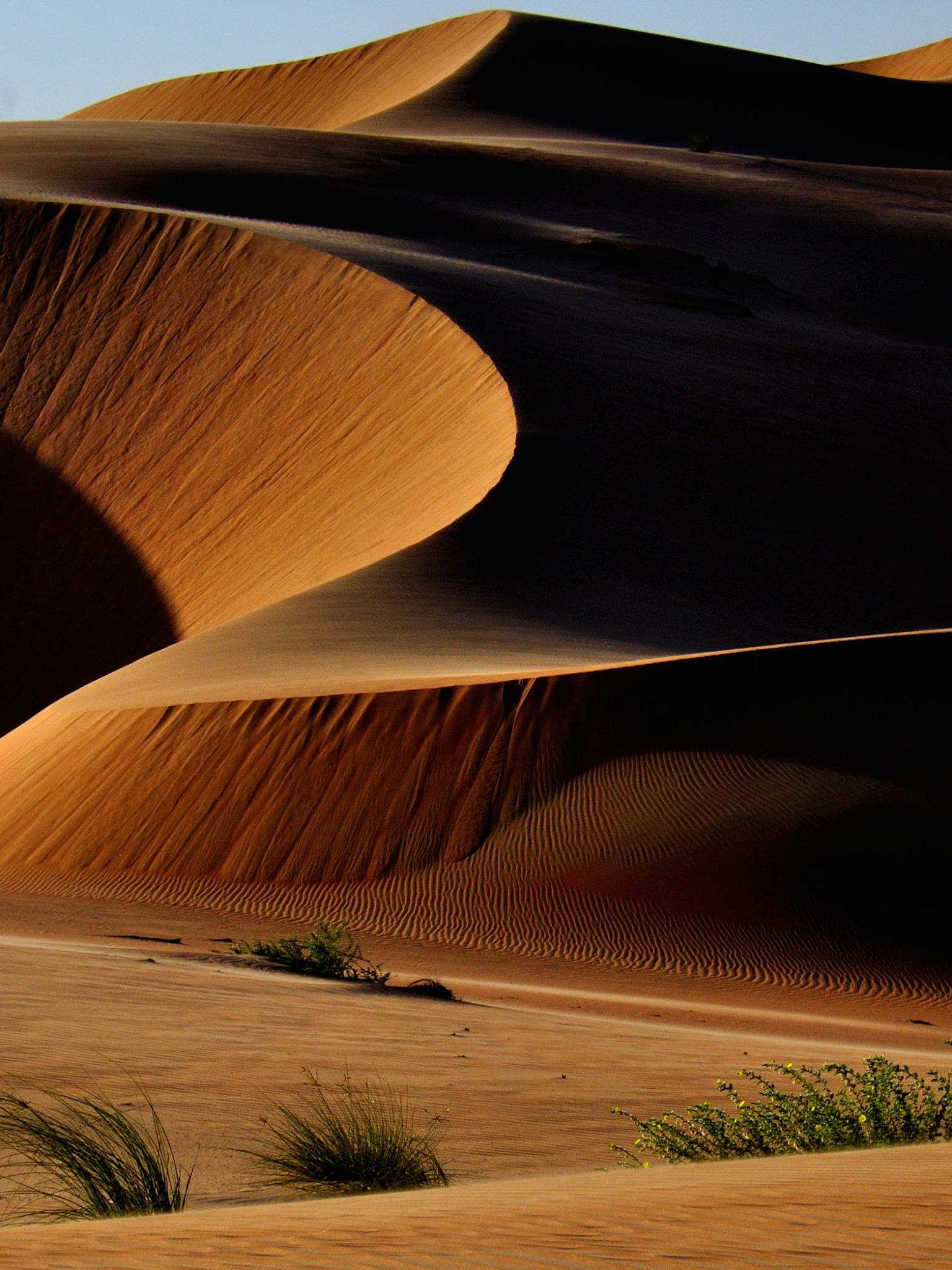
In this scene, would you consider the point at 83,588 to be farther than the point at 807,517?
Yes

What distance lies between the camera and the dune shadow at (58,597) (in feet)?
89.5

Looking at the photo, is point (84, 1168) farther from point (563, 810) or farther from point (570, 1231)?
point (563, 810)

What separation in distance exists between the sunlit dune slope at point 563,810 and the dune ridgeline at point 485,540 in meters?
0.04

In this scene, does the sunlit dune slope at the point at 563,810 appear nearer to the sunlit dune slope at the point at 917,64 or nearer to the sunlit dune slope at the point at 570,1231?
the sunlit dune slope at the point at 570,1231

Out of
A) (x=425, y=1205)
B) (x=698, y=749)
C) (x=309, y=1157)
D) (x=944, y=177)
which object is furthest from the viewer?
(x=944, y=177)

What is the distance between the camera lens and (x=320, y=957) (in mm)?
11836

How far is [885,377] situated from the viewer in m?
33.7

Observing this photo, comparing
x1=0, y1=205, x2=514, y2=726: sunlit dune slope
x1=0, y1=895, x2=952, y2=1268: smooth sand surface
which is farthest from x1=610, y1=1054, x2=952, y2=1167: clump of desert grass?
x1=0, y1=205, x2=514, y2=726: sunlit dune slope

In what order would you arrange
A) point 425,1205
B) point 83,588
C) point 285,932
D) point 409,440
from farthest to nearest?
point 83,588
point 409,440
point 285,932
point 425,1205

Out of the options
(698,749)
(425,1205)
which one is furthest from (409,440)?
(425,1205)

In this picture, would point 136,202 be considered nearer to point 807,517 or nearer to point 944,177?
point 807,517

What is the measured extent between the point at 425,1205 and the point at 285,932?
991 centimetres

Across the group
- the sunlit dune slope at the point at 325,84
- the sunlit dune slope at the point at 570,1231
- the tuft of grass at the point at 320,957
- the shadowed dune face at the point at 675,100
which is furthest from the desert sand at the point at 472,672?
the sunlit dune slope at the point at 325,84

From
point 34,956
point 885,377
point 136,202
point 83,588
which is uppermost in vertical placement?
point 136,202
